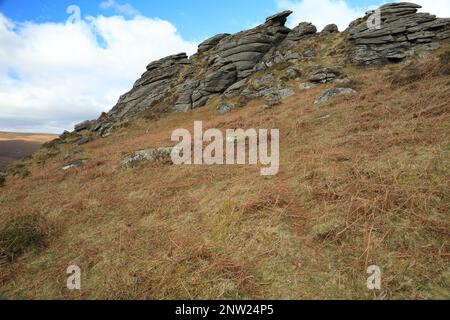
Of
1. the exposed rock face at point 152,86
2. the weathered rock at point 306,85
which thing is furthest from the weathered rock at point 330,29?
the exposed rock face at point 152,86

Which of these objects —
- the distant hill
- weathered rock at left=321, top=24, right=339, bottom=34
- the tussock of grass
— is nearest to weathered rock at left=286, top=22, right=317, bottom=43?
weathered rock at left=321, top=24, right=339, bottom=34

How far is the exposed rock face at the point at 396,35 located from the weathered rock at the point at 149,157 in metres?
23.6

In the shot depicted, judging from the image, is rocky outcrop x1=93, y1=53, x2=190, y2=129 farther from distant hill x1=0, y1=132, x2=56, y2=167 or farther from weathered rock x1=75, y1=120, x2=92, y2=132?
distant hill x1=0, y1=132, x2=56, y2=167

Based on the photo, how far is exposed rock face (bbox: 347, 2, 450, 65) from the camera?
27531 millimetres

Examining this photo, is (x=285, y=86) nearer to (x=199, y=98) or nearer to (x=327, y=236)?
(x=199, y=98)

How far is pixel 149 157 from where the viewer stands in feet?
49.8

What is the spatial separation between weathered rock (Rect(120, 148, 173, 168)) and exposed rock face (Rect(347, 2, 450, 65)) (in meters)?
23.6

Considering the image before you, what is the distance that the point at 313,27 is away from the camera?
39969 mm

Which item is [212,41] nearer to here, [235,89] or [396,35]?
[235,89]

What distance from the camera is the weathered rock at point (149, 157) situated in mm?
14481

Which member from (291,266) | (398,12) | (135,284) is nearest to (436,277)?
(291,266)

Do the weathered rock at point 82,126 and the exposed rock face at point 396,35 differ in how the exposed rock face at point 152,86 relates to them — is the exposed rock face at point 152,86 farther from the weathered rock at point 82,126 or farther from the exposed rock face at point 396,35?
the exposed rock face at point 396,35

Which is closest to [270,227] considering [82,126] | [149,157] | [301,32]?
[149,157]

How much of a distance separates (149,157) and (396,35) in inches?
1124
